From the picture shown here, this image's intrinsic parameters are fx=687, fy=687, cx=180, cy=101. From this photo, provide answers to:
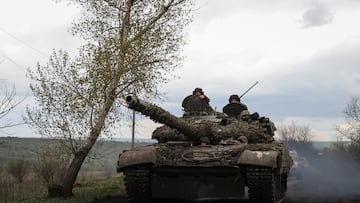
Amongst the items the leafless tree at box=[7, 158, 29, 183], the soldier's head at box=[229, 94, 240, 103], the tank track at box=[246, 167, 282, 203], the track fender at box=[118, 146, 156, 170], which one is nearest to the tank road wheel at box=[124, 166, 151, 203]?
the track fender at box=[118, 146, 156, 170]

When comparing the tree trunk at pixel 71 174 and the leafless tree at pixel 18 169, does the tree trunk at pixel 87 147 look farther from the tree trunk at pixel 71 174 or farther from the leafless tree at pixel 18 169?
the leafless tree at pixel 18 169

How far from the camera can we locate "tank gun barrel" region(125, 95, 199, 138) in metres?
13.8

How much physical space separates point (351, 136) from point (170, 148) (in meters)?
33.1

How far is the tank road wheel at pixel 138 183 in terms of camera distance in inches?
601

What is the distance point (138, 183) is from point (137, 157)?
624 millimetres

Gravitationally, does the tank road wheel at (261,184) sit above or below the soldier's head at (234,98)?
below

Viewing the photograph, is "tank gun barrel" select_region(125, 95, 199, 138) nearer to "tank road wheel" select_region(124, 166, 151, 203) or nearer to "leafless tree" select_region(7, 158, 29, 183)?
"tank road wheel" select_region(124, 166, 151, 203)

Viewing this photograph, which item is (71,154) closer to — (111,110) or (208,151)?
(111,110)

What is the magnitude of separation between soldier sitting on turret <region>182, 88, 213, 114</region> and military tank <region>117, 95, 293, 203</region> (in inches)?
69.0

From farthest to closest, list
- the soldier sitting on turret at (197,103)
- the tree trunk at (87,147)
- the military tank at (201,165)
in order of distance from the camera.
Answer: the tree trunk at (87,147) < the soldier sitting on turret at (197,103) < the military tank at (201,165)

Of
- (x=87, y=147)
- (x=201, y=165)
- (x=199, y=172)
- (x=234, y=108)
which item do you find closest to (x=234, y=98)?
(x=234, y=108)

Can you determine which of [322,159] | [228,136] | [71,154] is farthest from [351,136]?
[228,136]

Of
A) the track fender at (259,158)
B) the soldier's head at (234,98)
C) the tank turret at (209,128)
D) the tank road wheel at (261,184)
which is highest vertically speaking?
the soldier's head at (234,98)

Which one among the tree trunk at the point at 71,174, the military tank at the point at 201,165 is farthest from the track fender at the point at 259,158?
the tree trunk at the point at 71,174
